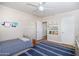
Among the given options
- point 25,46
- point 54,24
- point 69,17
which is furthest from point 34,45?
point 69,17

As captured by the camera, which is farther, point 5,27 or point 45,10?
point 45,10

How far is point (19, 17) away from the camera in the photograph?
5.50 ft

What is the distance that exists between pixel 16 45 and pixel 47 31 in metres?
0.78

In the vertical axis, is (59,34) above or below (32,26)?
below

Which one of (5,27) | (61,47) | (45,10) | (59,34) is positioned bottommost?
(61,47)

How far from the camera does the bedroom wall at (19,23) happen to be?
1.56 meters

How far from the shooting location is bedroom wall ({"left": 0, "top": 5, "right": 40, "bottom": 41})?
1558mm

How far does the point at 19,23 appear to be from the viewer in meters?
1.68

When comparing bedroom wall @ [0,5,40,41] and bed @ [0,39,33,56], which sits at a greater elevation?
bedroom wall @ [0,5,40,41]

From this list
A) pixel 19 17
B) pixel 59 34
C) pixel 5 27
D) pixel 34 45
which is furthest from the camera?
pixel 34 45

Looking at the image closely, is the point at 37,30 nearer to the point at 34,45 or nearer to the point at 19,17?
the point at 19,17

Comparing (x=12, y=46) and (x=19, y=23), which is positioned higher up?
(x=19, y=23)

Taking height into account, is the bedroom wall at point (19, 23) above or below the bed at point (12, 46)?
above

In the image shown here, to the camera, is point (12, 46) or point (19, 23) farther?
point (12, 46)
